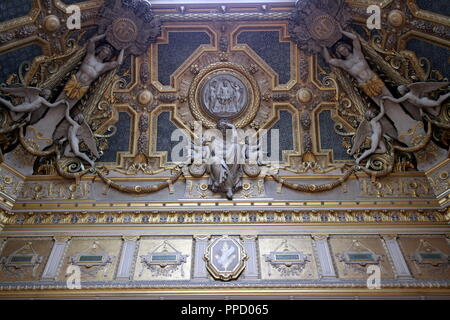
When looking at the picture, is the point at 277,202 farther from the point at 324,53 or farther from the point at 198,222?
the point at 324,53

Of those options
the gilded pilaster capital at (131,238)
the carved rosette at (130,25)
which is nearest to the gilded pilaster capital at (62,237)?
the gilded pilaster capital at (131,238)

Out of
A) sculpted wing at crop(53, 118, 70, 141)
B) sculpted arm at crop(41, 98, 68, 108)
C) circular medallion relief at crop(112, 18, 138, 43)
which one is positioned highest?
circular medallion relief at crop(112, 18, 138, 43)

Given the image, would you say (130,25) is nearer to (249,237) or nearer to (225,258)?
(249,237)

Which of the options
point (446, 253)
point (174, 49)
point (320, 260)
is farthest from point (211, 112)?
point (446, 253)

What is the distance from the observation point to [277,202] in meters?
9.23

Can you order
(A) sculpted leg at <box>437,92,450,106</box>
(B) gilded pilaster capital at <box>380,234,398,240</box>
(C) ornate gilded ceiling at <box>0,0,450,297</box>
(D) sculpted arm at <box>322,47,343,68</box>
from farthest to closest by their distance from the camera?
1. (D) sculpted arm at <box>322,47,343,68</box>
2. (A) sculpted leg at <box>437,92,450,106</box>
3. (B) gilded pilaster capital at <box>380,234,398,240</box>
4. (C) ornate gilded ceiling at <box>0,0,450,297</box>

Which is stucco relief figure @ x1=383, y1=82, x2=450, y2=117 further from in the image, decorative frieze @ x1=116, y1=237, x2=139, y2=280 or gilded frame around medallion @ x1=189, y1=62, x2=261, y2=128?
decorative frieze @ x1=116, y1=237, x2=139, y2=280

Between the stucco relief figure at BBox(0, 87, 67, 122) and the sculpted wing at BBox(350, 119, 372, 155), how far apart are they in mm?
6625

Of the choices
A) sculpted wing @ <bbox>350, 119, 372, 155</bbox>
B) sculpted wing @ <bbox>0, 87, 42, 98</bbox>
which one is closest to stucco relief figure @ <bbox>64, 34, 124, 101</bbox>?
sculpted wing @ <bbox>0, 87, 42, 98</bbox>

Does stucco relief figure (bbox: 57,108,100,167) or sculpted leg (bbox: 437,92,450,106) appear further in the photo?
stucco relief figure (bbox: 57,108,100,167)

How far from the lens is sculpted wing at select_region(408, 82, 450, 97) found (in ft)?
29.9

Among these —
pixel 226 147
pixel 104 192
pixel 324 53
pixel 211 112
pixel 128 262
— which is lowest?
pixel 128 262

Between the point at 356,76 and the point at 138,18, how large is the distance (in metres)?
5.09

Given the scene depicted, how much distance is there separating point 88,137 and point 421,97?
23.5ft
